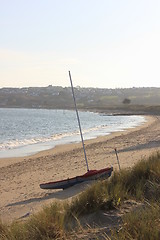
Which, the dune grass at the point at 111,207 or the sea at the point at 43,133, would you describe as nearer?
the dune grass at the point at 111,207

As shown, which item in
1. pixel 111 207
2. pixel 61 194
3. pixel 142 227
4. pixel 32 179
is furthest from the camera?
pixel 32 179

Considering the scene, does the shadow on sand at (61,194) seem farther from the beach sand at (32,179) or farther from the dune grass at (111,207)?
the dune grass at (111,207)

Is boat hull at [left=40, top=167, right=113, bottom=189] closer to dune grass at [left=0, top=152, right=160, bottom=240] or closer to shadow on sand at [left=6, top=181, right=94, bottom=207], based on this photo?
shadow on sand at [left=6, top=181, right=94, bottom=207]

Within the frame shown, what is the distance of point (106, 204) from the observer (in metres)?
5.19

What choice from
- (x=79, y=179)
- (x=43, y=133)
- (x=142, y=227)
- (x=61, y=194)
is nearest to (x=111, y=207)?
(x=142, y=227)

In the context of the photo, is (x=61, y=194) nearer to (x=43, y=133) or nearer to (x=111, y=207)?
(x=111, y=207)

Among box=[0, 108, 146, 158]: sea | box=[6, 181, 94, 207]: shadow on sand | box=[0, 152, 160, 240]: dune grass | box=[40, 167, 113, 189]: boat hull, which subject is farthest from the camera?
box=[0, 108, 146, 158]: sea

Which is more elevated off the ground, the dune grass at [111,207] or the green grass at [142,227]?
the green grass at [142,227]

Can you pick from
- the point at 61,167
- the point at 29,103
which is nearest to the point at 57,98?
the point at 29,103

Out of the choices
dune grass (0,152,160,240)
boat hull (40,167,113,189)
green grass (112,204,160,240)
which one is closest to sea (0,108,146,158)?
boat hull (40,167,113,189)

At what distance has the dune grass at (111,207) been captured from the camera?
11.8 feet

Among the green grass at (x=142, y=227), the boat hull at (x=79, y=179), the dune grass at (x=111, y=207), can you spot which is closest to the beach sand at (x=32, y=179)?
the boat hull at (x=79, y=179)

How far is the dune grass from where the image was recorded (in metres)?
3.59

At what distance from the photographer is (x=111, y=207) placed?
517cm
